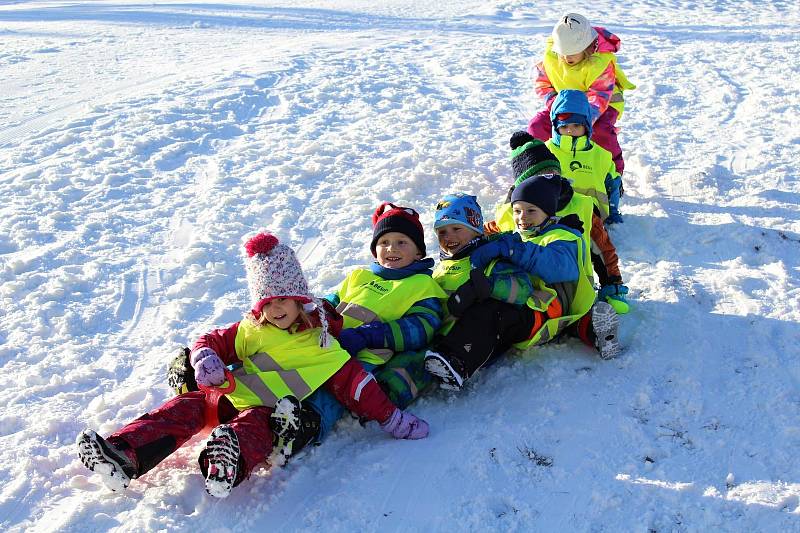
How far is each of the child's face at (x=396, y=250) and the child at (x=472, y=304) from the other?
0.65 feet

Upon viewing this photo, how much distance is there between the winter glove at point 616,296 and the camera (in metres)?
4.21

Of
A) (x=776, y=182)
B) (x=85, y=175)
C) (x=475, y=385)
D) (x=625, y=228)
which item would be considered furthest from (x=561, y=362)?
(x=85, y=175)

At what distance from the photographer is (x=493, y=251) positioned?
3.93 m

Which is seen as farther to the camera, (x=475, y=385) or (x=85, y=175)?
(x=85, y=175)

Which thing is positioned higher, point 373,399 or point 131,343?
point 373,399

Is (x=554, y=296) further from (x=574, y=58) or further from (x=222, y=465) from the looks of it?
(x=574, y=58)

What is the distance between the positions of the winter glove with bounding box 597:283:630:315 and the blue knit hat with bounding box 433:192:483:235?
82 centimetres

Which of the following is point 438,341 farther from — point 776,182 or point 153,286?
point 776,182

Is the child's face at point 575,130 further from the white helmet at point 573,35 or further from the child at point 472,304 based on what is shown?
the child at point 472,304

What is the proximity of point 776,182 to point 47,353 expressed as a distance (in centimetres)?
554

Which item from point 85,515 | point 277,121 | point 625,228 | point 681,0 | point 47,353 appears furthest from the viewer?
point 681,0

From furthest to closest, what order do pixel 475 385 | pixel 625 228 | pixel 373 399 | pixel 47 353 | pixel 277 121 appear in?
pixel 277 121, pixel 625 228, pixel 47 353, pixel 475 385, pixel 373 399

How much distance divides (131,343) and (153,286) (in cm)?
70

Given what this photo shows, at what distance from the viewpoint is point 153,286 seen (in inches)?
192
